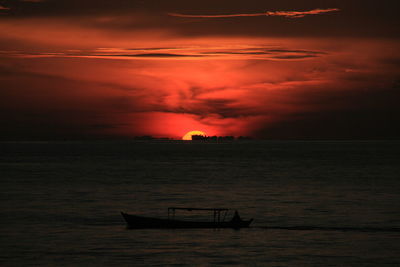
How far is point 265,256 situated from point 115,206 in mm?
30248

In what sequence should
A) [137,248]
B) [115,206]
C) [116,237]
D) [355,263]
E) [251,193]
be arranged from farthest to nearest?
1. [251,193]
2. [115,206]
3. [116,237]
4. [137,248]
5. [355,263]

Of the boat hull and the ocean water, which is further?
the boat hull

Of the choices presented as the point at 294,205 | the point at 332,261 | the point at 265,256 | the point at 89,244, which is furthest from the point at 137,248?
the point at 294,205

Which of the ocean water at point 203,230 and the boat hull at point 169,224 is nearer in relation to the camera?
the ocean water at point 203,230

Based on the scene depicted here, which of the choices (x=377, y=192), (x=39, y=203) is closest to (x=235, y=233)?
(x=39, y=203)

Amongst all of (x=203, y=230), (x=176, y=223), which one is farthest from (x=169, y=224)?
(x=203, y=230)

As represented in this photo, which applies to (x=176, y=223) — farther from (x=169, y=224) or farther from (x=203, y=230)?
(x=203, y=230)

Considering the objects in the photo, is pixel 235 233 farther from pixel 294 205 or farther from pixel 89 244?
pixel 294 205

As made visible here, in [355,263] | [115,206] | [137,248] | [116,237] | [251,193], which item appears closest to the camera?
[355,263]

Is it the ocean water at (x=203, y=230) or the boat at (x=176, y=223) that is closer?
the ocean water at (x=203, y=230)

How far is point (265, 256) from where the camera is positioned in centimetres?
4072

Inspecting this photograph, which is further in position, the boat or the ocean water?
the boat

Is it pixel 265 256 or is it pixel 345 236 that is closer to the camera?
pixel 265 256

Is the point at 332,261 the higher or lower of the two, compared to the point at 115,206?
lower
